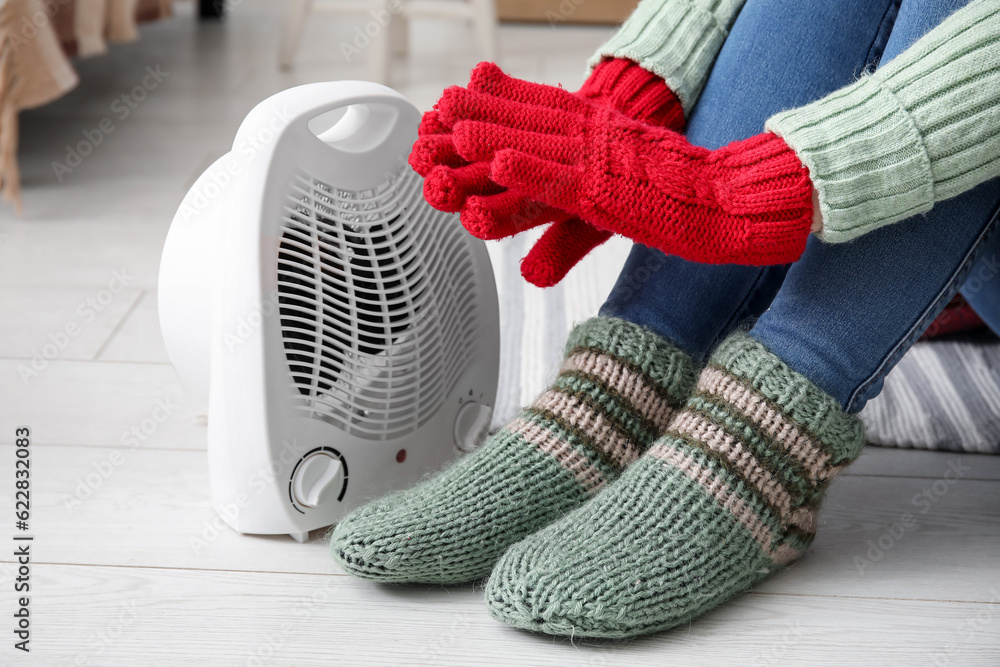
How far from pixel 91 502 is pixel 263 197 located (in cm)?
29

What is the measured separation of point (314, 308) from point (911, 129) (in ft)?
1.21

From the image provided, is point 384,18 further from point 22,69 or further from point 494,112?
point 494,112

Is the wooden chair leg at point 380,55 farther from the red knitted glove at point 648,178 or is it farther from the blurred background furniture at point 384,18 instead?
the red knitted glove at point 648,178

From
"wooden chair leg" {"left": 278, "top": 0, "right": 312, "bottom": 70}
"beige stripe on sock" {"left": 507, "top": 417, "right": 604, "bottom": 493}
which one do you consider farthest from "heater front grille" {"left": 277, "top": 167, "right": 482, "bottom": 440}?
"wooden chair leg" {"left": 278, "top": 0, "right": 312, "bottom": 70}

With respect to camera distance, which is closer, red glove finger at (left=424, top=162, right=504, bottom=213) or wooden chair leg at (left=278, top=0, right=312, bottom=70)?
red glove finger at (left=424, top=162, right=504, bottom=213)

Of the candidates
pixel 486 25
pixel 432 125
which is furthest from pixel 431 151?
pixel 486 25

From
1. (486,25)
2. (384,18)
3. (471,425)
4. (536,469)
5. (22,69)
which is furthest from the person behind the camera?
(486,25)

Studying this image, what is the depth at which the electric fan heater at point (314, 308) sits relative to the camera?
58 centimetres

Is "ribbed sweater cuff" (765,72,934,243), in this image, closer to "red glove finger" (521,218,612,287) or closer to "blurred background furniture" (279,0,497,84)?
"red glove finger" (521,218,612,287)

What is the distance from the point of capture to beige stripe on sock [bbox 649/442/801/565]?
0.57 meters

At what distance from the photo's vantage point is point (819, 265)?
1.86 feet

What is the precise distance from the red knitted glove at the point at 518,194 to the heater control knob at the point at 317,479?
186mm

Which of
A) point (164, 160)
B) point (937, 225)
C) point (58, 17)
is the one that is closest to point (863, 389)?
point (937, 225)

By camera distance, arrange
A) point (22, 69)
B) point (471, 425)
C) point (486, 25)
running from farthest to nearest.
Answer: point (486, 25) → point (22, 69) → point (471, 425)
